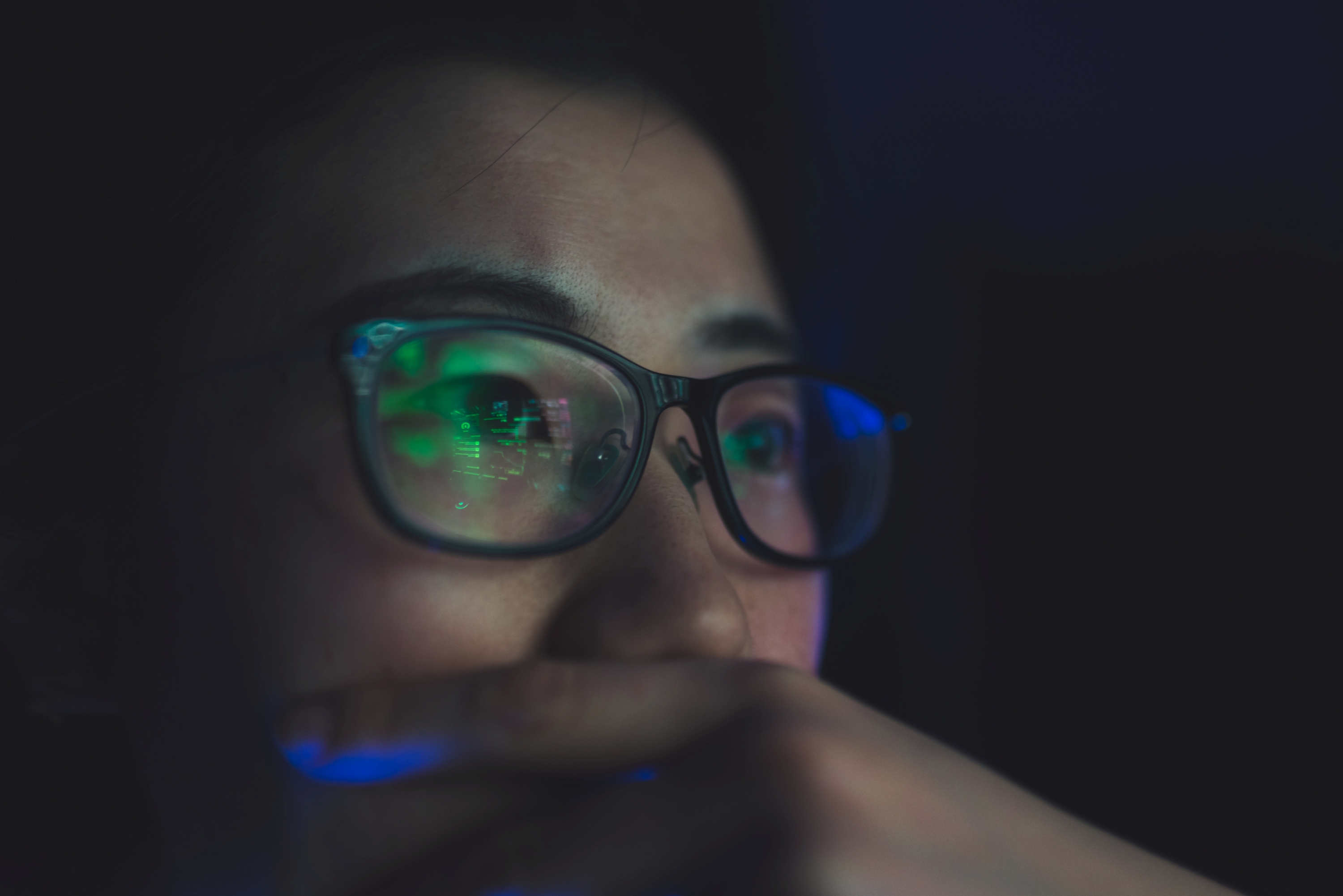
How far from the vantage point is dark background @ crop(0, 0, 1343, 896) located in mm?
1475

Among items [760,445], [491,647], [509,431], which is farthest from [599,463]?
[760,445]

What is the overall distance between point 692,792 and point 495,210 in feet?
2.30

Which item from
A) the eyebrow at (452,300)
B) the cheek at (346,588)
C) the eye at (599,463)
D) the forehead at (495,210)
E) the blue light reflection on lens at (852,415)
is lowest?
the cheek at (346,588)

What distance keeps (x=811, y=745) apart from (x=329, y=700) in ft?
1.60

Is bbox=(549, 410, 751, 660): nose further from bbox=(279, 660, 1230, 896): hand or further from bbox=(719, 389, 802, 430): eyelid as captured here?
bbox=(719, 389, 802, 430): eyelid

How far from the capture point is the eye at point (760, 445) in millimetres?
1278

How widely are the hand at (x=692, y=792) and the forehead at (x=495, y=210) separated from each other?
0.44 meters

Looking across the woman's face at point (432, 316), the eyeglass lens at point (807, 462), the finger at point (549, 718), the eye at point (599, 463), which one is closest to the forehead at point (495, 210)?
the woman's face at point (432, 316)

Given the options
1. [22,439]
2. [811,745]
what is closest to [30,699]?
[22,439]

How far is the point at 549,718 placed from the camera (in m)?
0.69

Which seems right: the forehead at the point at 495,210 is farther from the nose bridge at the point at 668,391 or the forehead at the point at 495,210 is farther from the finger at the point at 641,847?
the finger at the point at 641,847

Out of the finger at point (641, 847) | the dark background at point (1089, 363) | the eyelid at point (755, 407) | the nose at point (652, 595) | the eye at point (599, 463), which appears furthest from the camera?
the dark background at point (1089, 363)

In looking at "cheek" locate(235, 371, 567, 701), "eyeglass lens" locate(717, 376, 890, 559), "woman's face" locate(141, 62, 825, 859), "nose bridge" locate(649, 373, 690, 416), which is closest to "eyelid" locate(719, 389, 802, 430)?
"eyeglass lens" locate(717, 376, 890, 559)

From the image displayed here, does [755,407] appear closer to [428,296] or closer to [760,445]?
[760,445]
